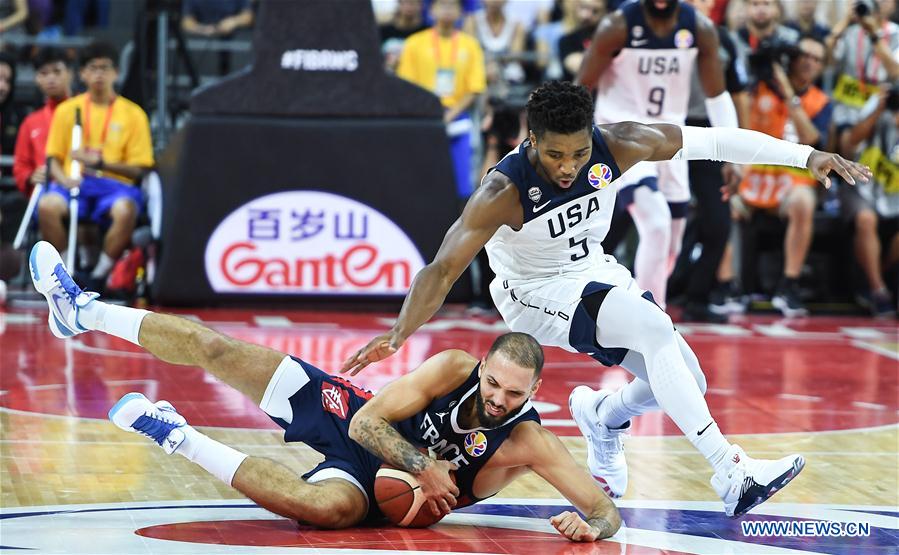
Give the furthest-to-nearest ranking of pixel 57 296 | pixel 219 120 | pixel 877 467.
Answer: pixel 219 120
pixel 877 467
pixel 57 296

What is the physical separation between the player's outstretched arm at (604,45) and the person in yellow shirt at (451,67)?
12.9 feet

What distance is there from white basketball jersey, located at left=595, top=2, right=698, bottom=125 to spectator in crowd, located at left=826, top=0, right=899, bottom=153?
427cm

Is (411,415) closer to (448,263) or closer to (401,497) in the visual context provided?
(401,497)

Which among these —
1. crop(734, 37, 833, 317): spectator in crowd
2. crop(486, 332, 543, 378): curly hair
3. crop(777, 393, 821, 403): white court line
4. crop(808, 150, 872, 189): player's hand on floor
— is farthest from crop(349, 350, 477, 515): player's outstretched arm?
crop(734, 37, 833, 317): spectator in crowd

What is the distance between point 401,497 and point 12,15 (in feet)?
32.6

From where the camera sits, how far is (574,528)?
4648mm

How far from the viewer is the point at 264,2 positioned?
36.1ft

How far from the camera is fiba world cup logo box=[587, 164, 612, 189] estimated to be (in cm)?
527

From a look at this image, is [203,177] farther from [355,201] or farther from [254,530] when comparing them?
[254,530]

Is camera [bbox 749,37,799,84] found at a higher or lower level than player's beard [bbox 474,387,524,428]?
higher

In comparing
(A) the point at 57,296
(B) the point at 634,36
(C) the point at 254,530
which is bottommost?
(C) the point at 254,530

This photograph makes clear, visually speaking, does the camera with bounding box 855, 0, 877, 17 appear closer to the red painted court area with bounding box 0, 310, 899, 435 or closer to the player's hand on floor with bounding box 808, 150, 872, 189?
the red painted court area with bounding box 0, 310, 899, 435

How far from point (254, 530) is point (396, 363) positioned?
157 inches

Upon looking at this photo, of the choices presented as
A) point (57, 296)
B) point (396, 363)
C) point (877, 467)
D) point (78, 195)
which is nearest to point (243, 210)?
point (78, 195)
